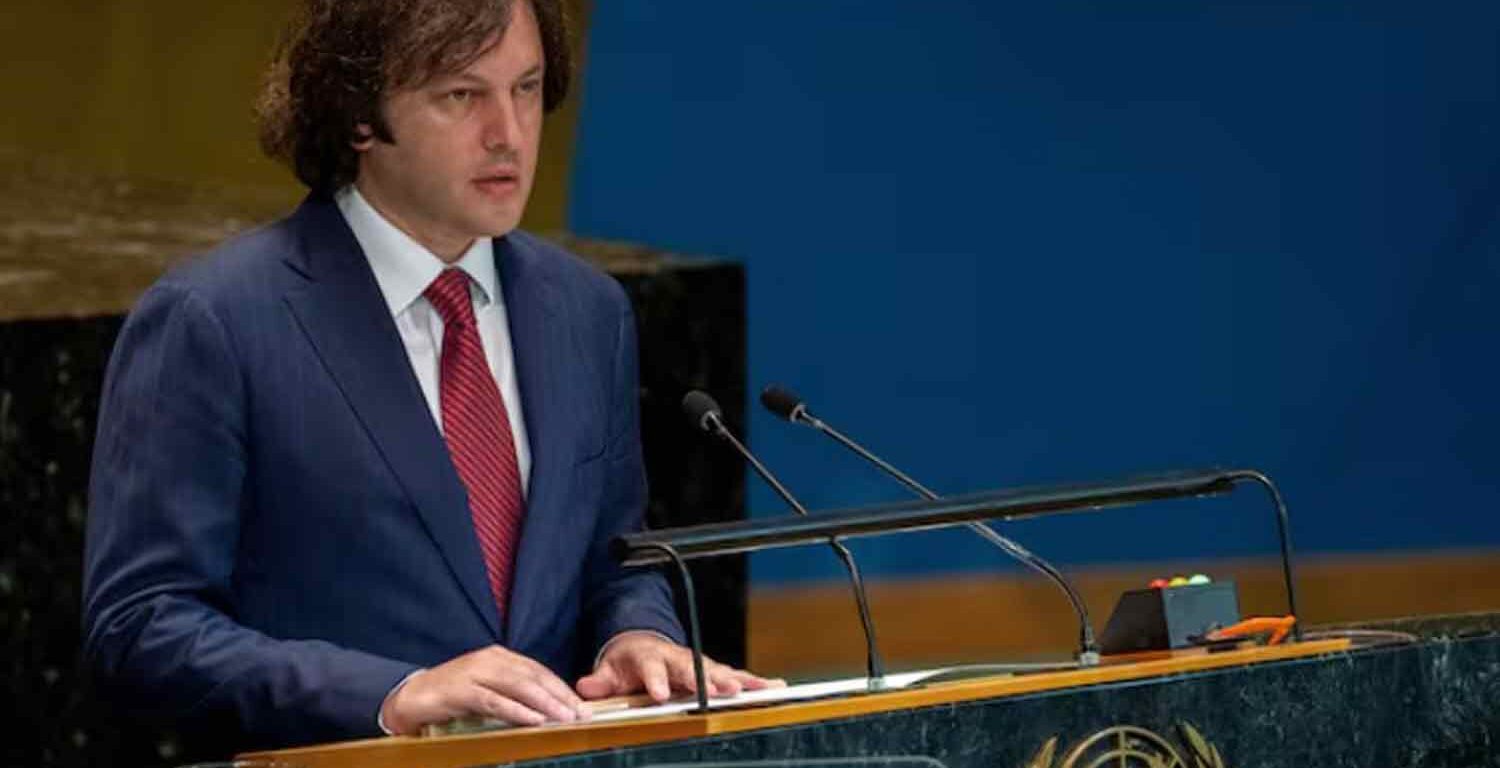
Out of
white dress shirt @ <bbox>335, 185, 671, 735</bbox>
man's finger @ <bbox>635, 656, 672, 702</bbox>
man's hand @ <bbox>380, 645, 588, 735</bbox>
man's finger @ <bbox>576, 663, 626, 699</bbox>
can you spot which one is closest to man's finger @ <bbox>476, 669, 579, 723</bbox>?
man's hand @ <bbox>380, 645, 588, 735</bbox>

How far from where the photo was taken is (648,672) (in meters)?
2.54

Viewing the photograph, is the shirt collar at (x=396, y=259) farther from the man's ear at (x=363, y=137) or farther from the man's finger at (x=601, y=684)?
the man's finger at (x=601, y=684)

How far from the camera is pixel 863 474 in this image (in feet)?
17.0

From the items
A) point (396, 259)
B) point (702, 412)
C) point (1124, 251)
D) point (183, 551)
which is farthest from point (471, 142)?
point (1124, 251)

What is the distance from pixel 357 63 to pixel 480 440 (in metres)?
0.39

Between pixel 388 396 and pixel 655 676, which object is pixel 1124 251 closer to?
pixel 388 396

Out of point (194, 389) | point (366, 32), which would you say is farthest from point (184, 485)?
point (366, 32)

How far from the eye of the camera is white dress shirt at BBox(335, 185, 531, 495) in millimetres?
2764

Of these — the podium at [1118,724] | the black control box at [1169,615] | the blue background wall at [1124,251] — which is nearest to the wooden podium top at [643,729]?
the podium at [1118,724]

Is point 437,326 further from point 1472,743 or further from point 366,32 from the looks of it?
point 1472,743

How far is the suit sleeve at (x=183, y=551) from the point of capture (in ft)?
8.25

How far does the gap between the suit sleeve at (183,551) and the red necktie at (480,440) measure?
197mm

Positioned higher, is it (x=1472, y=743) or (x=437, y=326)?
(x=437, y=326)

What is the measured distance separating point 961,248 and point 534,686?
311 centimetres
